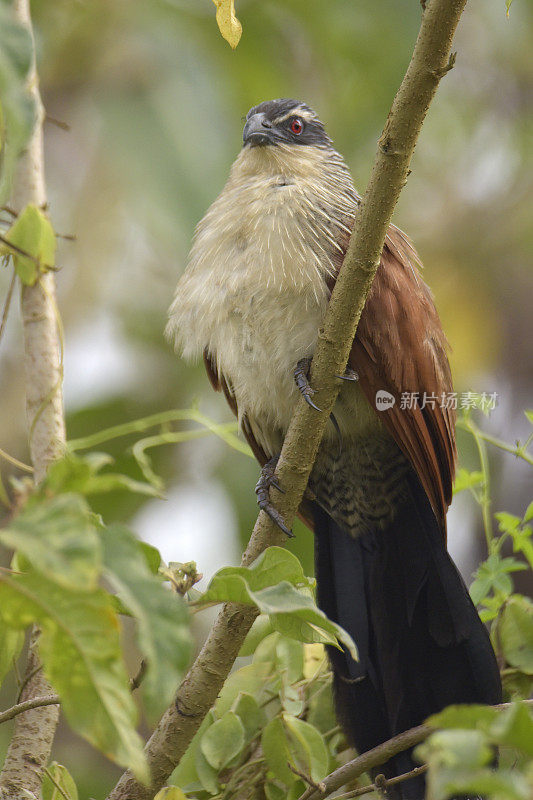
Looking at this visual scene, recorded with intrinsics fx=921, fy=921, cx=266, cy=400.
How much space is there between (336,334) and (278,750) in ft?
2.33

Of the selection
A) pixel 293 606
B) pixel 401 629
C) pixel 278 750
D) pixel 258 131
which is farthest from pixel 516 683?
pixel 258 131

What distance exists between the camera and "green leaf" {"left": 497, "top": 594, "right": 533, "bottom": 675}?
5.78ft

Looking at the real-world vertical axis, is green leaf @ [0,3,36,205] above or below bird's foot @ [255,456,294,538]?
above

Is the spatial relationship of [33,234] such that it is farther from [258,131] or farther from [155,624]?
[155,624]

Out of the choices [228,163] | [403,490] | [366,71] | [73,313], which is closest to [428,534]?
[403,490]

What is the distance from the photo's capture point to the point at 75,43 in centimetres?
399

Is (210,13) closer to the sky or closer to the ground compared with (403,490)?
closer to the sky

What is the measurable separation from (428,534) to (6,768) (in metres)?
1.13

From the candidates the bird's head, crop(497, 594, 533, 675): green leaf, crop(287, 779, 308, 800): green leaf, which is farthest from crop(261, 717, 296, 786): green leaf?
the bird's head

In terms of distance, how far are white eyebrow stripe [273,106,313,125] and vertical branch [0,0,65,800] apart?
2.58 feet

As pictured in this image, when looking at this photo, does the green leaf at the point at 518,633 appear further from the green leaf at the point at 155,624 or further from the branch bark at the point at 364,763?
the green leaf at the point at 155,624

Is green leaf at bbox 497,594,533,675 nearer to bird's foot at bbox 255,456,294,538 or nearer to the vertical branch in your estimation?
bird's foot at bbox 255,456,294,538

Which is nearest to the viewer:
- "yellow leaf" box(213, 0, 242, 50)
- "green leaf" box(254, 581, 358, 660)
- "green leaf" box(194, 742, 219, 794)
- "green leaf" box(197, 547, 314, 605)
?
"green leaf" box(254, 581, 358, 660)

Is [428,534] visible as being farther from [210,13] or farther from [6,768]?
[210,13]
